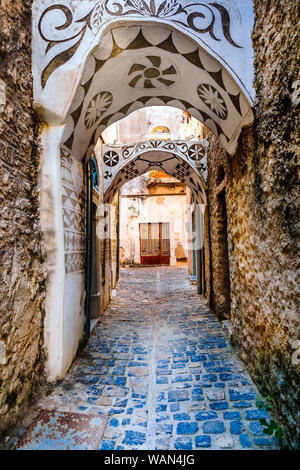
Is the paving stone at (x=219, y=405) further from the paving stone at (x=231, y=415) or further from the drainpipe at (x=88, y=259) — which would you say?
the drainpipe at (x=88, y=259)

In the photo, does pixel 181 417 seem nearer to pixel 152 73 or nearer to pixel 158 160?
pixel 152 73

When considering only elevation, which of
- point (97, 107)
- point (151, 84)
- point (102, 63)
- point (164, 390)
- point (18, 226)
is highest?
point (151, 84)

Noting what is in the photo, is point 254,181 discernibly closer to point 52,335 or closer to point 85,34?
point 85,34

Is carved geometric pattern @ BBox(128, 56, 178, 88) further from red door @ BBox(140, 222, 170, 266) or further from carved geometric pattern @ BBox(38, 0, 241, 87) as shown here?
red door @ BBox(140, 222, 170, 266)

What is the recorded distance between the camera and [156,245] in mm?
14633

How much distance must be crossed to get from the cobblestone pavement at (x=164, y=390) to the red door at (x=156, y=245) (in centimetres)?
1010

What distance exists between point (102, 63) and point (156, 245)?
1224 cm

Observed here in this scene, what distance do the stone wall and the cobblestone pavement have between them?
27 cm

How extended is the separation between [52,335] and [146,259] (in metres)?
12.2

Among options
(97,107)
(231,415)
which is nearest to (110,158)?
(97,107)

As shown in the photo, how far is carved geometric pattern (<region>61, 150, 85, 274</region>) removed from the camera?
2770mm

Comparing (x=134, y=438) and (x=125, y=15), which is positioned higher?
(x=125, y=15)

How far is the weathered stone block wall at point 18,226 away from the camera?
6.09 feet
